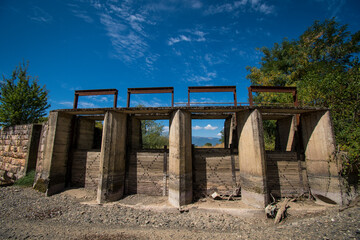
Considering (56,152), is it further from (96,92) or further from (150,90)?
(150,90)

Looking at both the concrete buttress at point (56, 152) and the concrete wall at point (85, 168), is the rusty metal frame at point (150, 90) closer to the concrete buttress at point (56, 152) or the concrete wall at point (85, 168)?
the concrete wall at point (85, 168)

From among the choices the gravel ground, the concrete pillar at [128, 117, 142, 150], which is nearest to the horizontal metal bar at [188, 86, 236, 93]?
the concrete pillar at [128, 117, 142, 150]

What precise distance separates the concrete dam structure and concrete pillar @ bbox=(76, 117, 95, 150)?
14 cm

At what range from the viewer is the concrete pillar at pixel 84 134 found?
35.2ft

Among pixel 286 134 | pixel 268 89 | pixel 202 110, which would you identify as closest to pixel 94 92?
pixel 202 110

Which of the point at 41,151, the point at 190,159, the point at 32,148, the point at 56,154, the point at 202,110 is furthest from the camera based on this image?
the point at 32,148

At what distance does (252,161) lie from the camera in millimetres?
8125

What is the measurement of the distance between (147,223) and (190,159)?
3657 mm

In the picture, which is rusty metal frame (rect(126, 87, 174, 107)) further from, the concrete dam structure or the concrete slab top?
the concrete slab top

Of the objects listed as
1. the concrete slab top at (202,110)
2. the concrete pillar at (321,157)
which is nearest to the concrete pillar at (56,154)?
the concrete slab top at (202,110)

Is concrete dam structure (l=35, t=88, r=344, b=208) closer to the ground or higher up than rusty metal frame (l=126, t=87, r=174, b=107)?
closer to the ground

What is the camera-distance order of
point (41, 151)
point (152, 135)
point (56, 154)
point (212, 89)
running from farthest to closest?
point (152, 135) < point (41, 151) < point (56, 154) < point (212, 89)

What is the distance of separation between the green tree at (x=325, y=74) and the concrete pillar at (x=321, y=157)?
0.72 meters

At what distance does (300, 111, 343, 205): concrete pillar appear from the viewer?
8.02 metres
